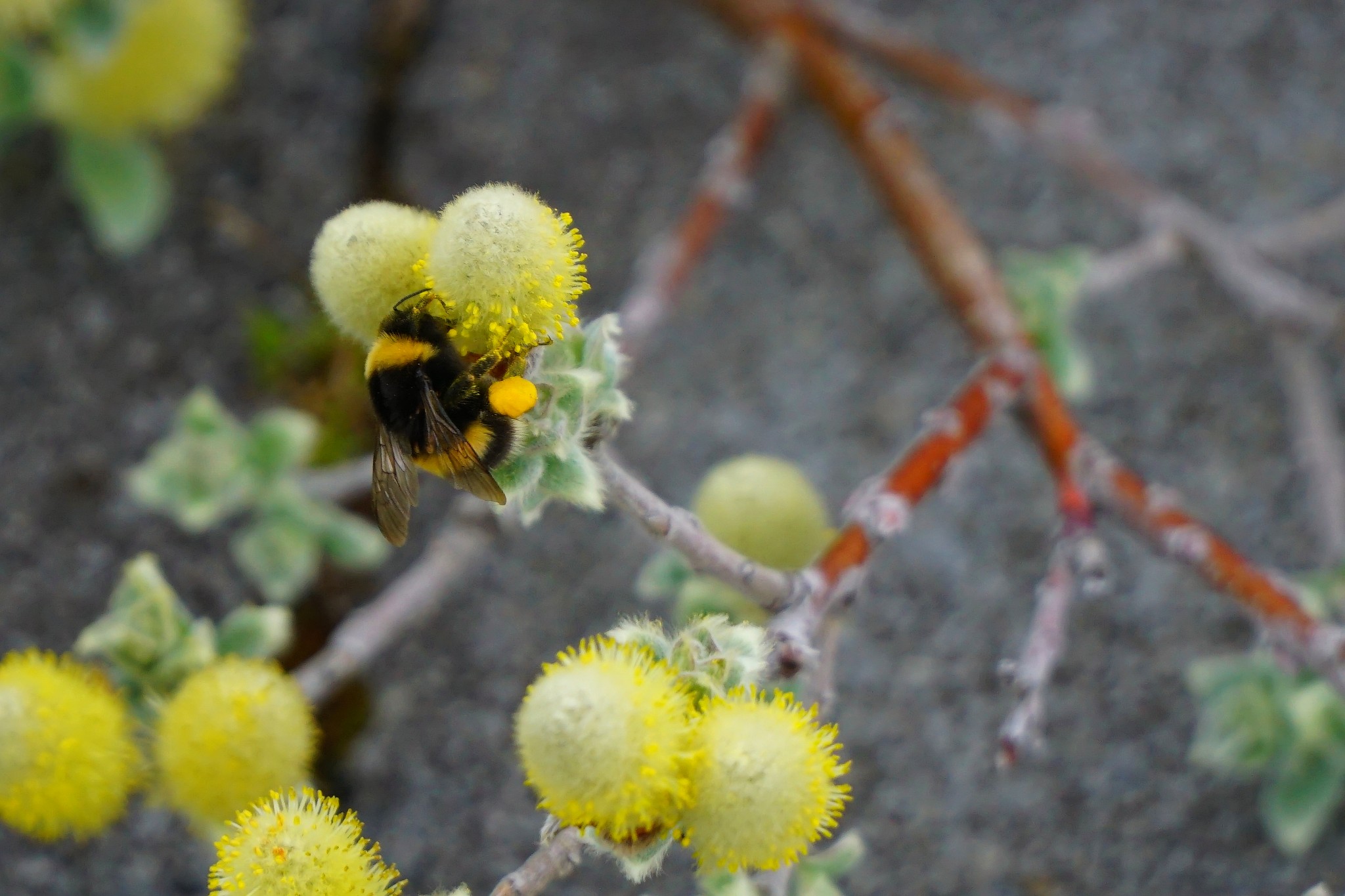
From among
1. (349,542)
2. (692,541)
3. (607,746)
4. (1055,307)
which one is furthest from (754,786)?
(1055,307)

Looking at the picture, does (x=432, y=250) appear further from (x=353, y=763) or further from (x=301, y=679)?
(x=353, y=763)

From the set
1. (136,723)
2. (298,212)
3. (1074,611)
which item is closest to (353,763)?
(136,723)

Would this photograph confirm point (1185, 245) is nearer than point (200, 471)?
No

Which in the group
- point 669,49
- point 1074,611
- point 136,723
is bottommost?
point 136,723

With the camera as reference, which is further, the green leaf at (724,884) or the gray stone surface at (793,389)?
the gray stone surface at (793,389)

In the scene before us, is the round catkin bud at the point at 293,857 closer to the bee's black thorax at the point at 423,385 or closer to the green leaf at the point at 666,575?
the bee's black thorax at the point at 423,385

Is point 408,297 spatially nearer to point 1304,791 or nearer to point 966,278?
point 966,278

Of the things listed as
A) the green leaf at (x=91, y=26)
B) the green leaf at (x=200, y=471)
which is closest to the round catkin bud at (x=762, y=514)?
the green leaf at (x=200, y=471)
